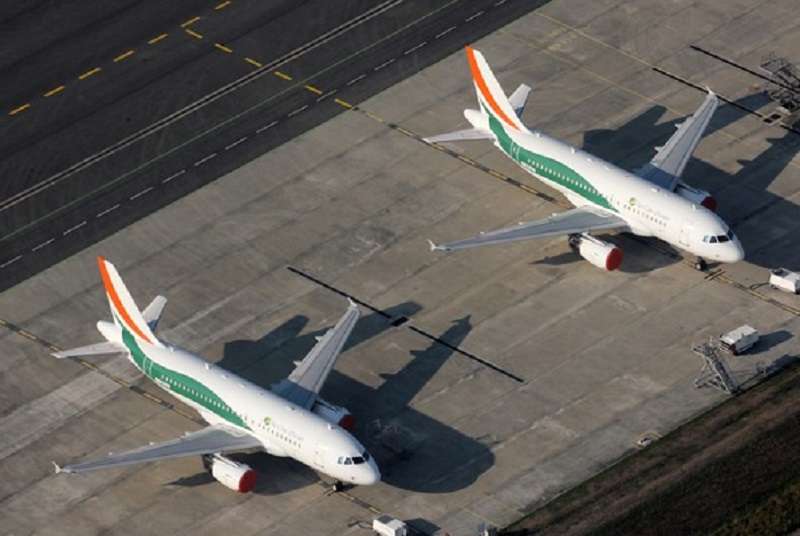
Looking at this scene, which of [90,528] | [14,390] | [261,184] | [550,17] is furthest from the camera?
[550,17]

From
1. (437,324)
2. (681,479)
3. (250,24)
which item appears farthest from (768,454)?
(250,24)

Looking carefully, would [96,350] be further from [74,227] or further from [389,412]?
[389,412]

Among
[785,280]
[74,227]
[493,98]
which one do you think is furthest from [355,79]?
[785,280]

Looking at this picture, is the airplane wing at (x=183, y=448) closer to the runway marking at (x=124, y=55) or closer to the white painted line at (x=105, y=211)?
the white painted line at (x=105, y=211)

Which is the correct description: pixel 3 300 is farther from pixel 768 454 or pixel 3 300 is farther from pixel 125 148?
pixel 768 454

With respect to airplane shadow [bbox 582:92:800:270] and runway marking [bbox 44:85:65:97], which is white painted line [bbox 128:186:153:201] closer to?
runway marking [bbox 44:85:65:97]
